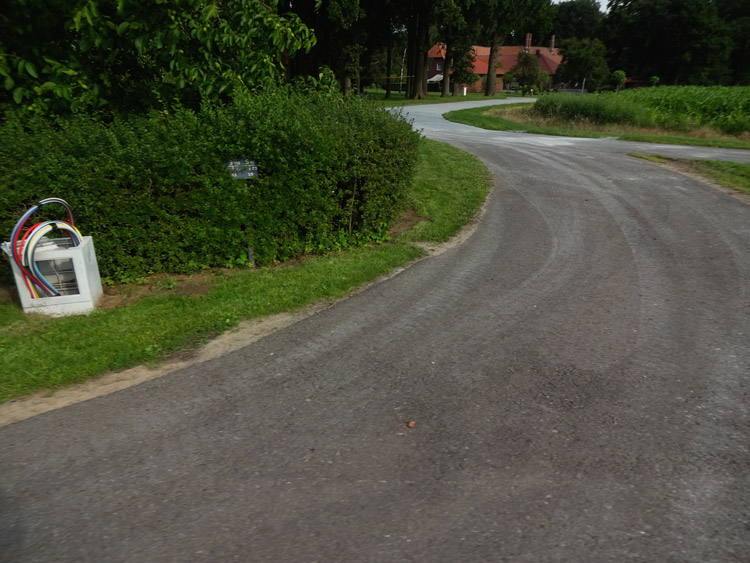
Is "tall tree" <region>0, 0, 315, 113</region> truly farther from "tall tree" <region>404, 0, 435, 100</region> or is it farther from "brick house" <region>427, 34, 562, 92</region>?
"brick house" <region>427, 34, 562, 92</region>

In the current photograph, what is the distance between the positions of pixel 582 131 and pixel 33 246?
22476mm

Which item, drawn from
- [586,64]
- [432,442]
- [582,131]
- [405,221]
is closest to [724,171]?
[405,221]

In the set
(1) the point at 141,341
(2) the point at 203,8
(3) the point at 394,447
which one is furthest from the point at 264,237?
(3) the point at 394,447

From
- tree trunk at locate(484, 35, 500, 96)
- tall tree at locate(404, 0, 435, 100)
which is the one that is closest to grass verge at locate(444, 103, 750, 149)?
tall tree at locate(404, 0, 435, 100)

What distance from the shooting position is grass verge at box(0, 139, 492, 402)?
487 centimetres

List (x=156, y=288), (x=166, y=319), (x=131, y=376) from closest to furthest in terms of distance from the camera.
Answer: (x=131, y=376), (x=166, y=319), (x=156, y=288)

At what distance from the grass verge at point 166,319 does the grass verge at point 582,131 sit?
49.0 feet

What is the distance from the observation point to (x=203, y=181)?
6836mm

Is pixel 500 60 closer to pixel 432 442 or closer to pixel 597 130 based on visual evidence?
pixel 597 130

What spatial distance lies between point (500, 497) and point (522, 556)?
0.43m

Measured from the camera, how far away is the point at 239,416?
4.14m

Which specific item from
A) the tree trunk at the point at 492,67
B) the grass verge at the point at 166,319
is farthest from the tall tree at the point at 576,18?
the grass verge at the point at 166,319

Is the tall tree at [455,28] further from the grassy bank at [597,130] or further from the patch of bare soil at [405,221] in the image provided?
the patch of bare soil at [405,221]

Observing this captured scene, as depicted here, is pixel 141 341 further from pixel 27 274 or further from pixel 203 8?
pixel 203 8
